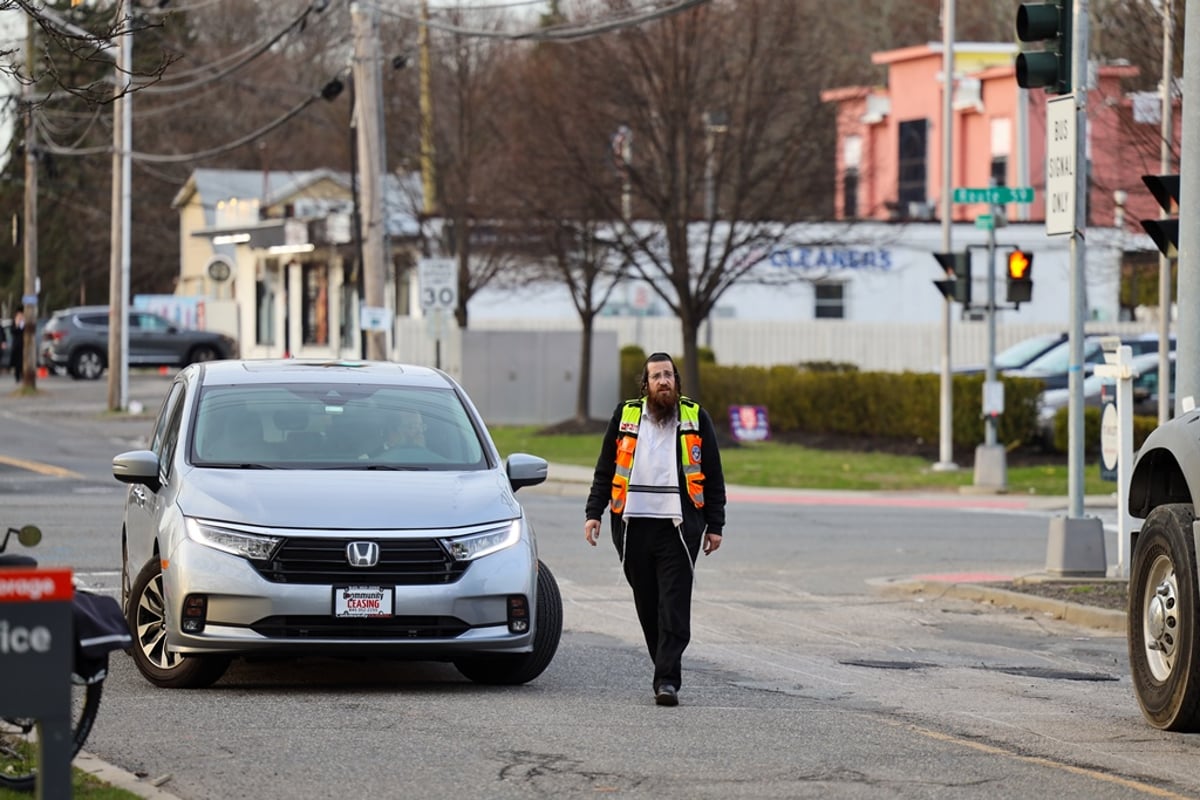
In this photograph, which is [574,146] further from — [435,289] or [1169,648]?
[1169,648]

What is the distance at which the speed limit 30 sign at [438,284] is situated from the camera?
30203 mm

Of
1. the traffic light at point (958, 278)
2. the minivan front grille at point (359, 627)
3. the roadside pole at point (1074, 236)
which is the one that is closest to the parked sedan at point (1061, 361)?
the traffic light at point (958, 278)

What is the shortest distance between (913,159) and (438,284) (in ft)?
104

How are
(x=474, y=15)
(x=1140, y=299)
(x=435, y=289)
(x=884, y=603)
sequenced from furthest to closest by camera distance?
(x=474, y=15) → (x=1140, y=299) → (x=435, y=289) → (x=884, y=603)

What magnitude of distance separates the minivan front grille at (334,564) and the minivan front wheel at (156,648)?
0.67m

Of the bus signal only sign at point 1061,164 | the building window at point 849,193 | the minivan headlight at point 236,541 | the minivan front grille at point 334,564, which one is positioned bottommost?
the minivan front grille at point 334,564

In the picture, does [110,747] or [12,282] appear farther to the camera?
[12,282]

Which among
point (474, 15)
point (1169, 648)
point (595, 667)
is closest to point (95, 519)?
point (595, 667)

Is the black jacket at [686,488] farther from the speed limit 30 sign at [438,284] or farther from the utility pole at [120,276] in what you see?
the utility pole at [120,276]

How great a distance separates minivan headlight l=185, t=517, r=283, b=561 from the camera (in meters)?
9.77

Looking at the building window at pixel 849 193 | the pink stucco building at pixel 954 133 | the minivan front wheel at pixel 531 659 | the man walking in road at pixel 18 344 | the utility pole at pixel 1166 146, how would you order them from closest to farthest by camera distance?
the minivan front wheel at pixel 531 659, the utility pole at pixel 1166 146, the building window at pixel 849 193, the pink stucco building at pixel 954 133, the man walking in road at pixel 18 344

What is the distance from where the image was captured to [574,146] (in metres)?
32.9

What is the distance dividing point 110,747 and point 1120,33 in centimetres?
2063

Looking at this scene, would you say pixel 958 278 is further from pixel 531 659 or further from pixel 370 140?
pixel 531 659
